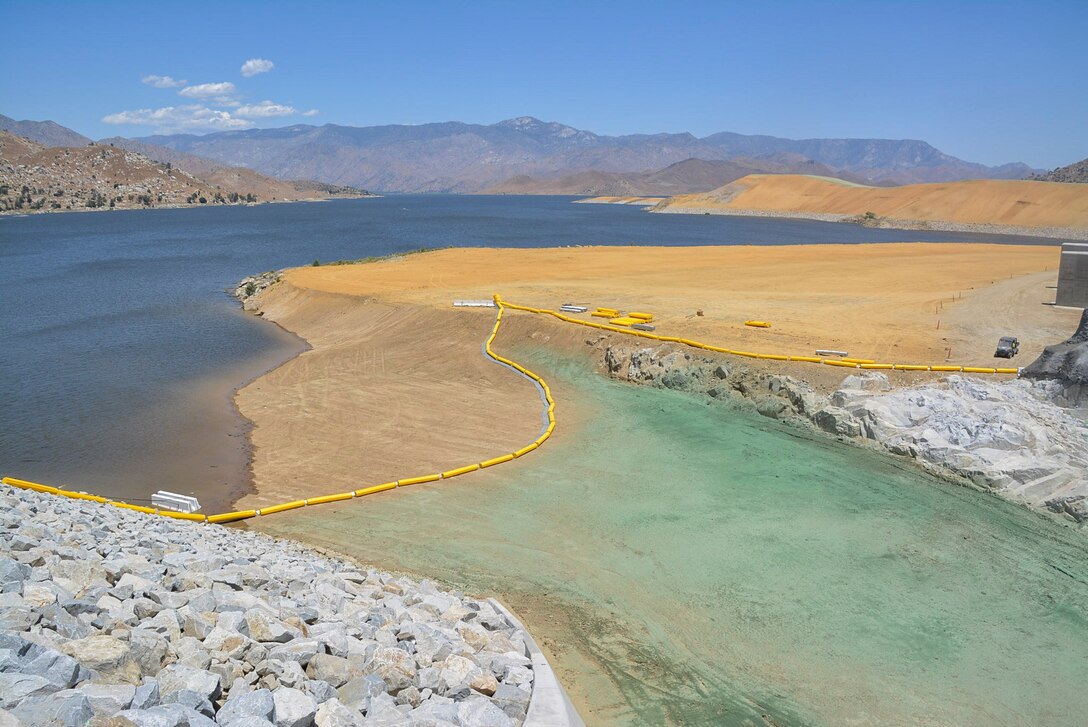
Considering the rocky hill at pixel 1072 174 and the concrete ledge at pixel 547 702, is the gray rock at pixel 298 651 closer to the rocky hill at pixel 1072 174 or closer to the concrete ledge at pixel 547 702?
the concrete ledge at pixel 547 702

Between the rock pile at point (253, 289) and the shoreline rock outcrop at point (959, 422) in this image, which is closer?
the shoreline rock outcrop at point (959, 422)

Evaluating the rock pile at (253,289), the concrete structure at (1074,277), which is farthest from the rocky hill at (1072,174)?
the rock pile at (253,289)

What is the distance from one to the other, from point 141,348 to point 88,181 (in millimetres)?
134052

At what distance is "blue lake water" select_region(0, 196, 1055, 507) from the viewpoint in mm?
16625

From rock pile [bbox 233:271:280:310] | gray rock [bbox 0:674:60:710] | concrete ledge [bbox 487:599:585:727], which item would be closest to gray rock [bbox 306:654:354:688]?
concrete ledge [bbox 487:599:585:727]

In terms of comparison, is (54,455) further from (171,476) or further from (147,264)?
(147,264)

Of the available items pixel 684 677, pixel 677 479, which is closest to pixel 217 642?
pixel 684 677

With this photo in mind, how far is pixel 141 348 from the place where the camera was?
27.9m

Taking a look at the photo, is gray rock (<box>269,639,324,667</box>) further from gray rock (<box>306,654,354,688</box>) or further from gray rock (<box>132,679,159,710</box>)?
gray rock (<box>132,679,159,710</box>)

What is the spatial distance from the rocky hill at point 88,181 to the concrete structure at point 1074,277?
136m

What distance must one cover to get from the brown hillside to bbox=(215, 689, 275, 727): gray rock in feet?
317

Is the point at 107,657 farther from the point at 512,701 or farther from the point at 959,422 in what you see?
the point at 959,422

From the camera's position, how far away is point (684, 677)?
8625 millimetres

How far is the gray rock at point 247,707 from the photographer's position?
5.32 m
